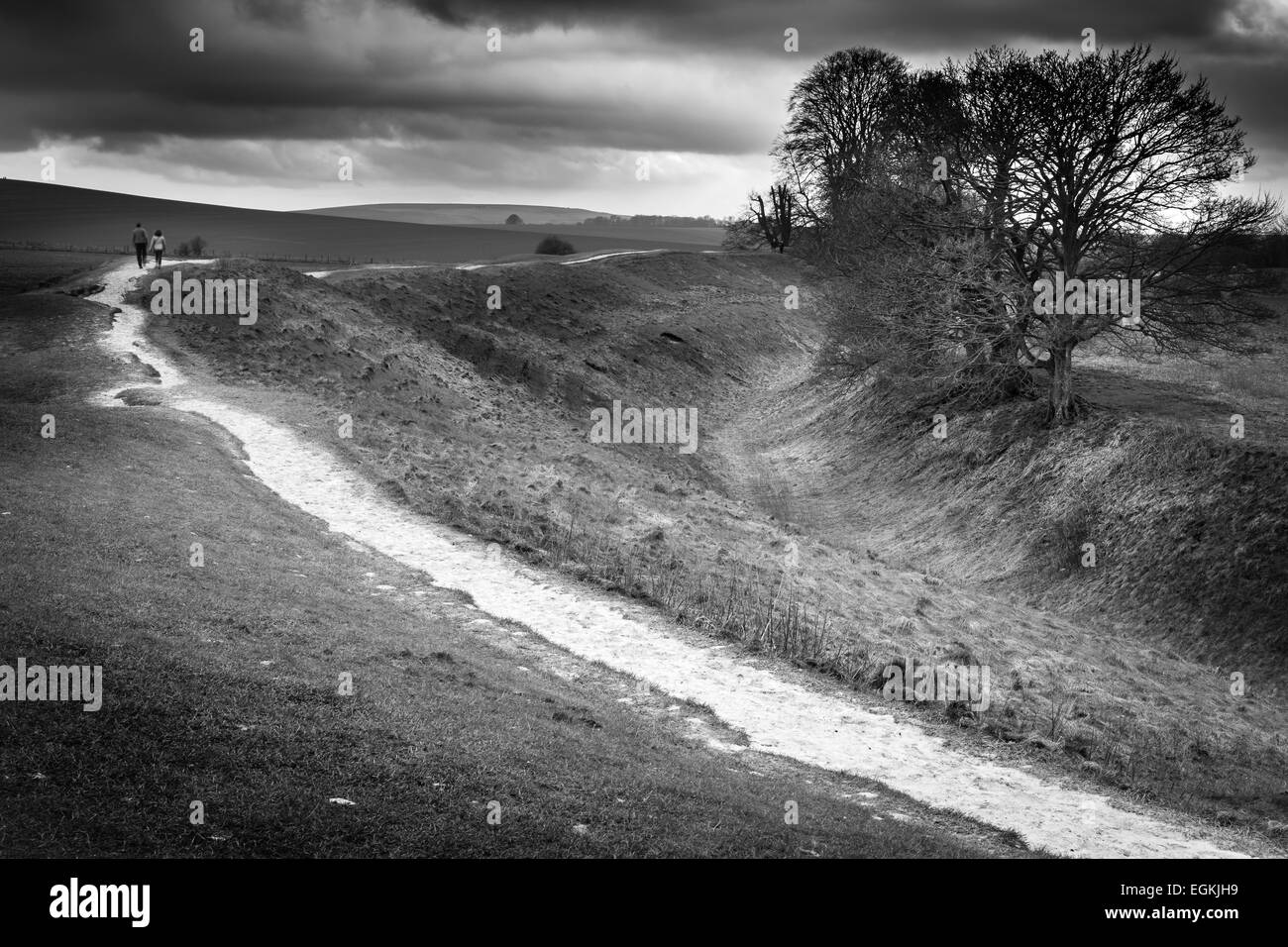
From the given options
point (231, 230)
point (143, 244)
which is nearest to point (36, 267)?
point (143, 244)

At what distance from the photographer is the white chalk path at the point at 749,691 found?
11578 millimetres

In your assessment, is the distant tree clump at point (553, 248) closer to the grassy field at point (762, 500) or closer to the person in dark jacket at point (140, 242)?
the grassy field at point (762, 500)

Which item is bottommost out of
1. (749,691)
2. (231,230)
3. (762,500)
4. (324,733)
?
(762,500)

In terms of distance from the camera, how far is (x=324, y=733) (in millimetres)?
10320

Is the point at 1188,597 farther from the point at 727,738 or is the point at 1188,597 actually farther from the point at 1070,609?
the point at 727,738

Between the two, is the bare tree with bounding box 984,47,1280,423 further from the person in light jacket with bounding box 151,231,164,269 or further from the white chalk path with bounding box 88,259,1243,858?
the person in light jacket with bounding box 151,231,164,269

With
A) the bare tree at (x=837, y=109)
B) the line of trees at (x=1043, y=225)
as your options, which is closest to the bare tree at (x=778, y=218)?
the bare tree at (x=837, y=109)

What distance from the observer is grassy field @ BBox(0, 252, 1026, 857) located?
8.40m

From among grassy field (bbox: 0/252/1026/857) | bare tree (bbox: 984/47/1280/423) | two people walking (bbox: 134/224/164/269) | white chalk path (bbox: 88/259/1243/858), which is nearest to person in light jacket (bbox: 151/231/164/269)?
two people walking (bbox: 134/224/164/269)

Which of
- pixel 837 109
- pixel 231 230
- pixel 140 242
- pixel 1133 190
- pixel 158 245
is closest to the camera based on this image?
pixel 1133 190

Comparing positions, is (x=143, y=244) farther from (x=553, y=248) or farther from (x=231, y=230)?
(x=231, y=230)

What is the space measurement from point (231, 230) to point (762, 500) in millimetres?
99748
